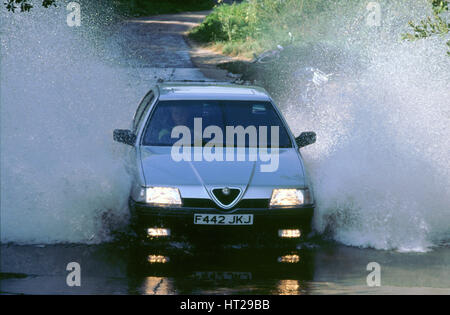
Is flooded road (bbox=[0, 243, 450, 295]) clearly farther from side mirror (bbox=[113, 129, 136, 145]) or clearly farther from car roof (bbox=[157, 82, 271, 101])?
car roof (bbox=[157, 82, 271, 101])

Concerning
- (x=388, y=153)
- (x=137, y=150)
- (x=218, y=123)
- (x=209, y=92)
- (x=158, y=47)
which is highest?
(x=158, y=47)

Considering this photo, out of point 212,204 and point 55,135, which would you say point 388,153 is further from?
point 55,135

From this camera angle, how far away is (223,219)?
7.39m

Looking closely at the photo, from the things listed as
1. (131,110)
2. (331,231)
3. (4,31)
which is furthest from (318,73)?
(331,231)

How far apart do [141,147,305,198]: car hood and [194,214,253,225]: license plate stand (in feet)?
0.77

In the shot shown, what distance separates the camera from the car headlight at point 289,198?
298 inches

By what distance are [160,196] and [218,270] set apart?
2.75ft

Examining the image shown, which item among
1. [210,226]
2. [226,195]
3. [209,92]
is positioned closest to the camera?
[210,226]

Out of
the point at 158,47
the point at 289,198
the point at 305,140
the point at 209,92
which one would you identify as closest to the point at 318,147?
the point at 305,140

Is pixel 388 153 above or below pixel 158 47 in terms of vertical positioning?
below

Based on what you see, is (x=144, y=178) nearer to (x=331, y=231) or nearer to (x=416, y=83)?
(x=331, y=231)

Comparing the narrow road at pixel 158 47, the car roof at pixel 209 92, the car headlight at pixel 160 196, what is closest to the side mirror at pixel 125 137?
the car roof at pixel 209 92

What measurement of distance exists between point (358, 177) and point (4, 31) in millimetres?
8058

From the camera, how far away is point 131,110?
1468 cm
